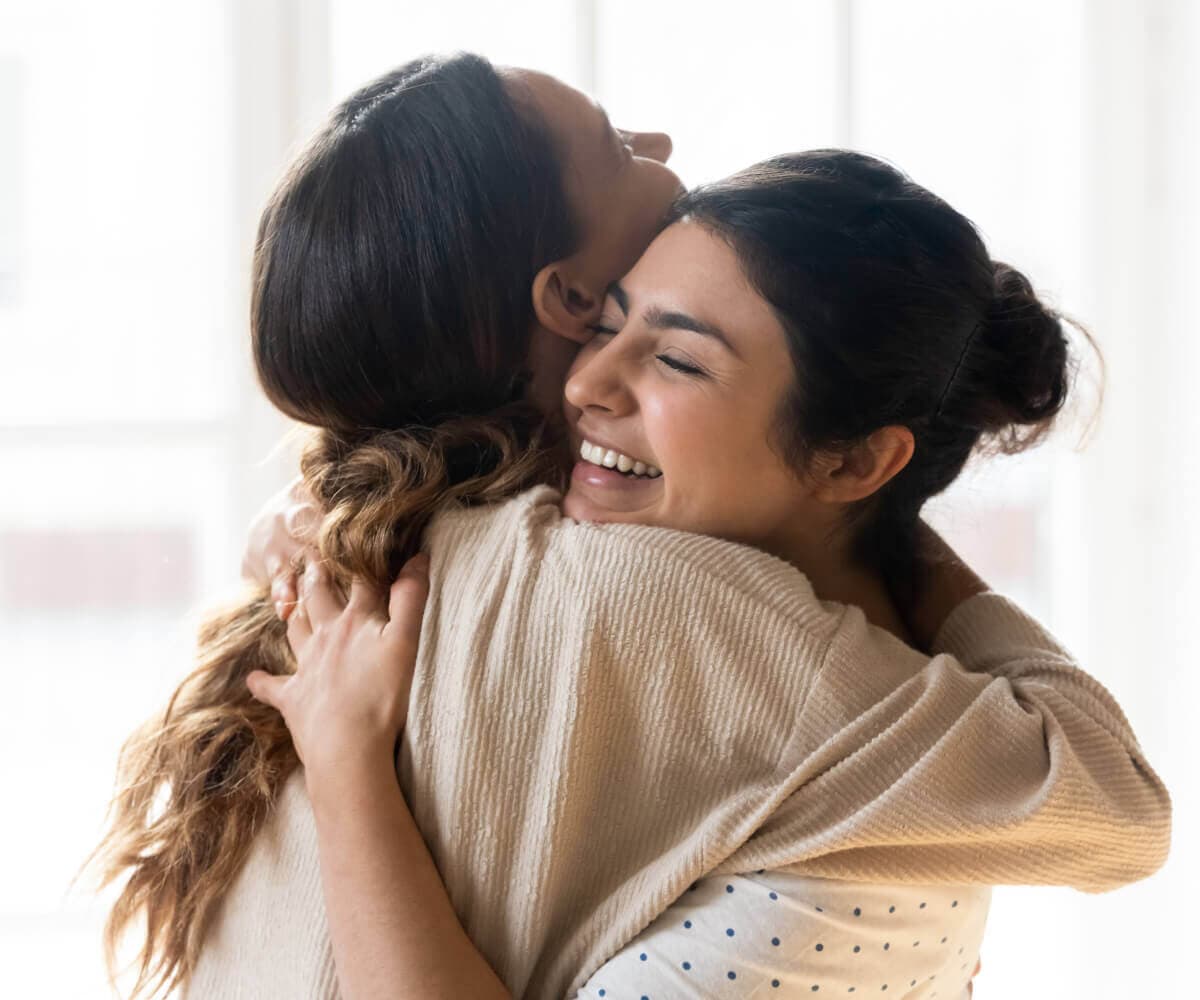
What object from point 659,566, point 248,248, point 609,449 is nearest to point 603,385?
point 609,449

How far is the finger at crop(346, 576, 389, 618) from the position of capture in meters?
1.03

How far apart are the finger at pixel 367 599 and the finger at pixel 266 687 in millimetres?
92

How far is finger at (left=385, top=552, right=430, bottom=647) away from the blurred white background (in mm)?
1190

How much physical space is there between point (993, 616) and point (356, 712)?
0.55m

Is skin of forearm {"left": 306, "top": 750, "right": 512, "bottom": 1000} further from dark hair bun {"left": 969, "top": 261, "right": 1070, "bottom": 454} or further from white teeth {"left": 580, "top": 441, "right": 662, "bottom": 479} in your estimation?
dark hair bun {"left": 969, "top": 261, "right": 1070, "bottom": 454}

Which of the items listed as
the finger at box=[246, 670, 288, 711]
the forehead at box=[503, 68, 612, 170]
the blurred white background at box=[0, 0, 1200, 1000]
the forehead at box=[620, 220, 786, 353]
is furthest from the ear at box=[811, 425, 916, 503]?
the blurred white background at box=[0, 0, 1200, 1000]

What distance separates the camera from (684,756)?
0.90 m

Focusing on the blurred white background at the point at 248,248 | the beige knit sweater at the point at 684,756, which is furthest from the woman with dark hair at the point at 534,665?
the blurred white background at the point at 248,248

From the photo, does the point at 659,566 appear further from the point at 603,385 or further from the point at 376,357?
the point at 376,357

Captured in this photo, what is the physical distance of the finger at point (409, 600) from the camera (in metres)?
0.98

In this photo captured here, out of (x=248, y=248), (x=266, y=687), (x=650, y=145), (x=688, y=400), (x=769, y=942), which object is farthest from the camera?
(x=248, y=248)

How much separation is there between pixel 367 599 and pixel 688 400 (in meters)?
0.31

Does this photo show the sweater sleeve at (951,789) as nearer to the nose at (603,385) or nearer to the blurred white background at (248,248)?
the nose at (603,385)

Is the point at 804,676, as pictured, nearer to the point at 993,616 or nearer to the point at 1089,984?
the point at 993,616
